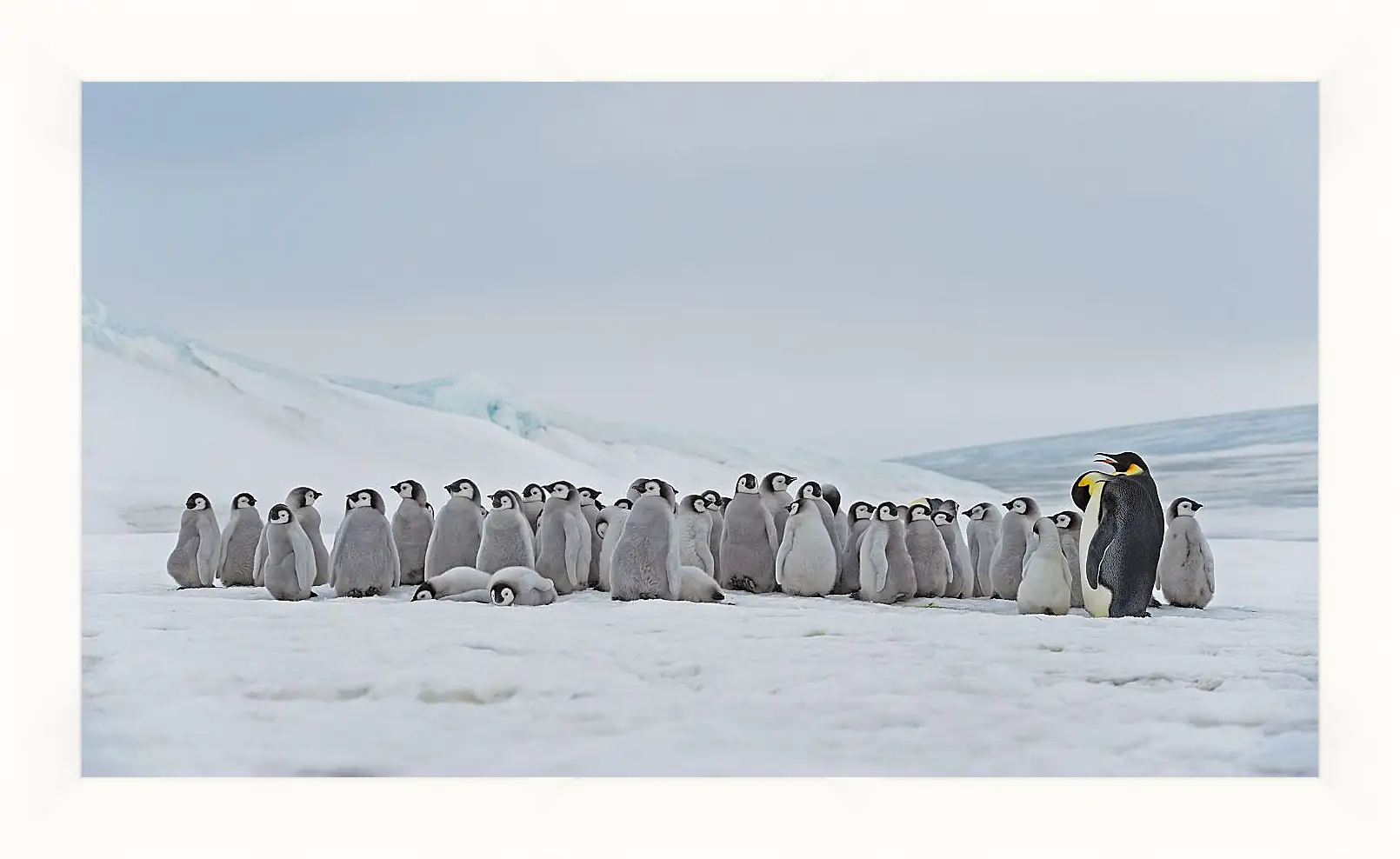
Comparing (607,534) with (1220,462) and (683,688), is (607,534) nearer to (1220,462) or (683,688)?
(683,688)

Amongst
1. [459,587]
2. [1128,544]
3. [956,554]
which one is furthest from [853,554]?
[459,587]

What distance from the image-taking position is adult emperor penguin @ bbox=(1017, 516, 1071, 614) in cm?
442

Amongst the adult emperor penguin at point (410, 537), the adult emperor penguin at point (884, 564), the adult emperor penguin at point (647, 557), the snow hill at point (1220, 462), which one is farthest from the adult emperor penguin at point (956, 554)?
the snow hill at point (1220, 462)

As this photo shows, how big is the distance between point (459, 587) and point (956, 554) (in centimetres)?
214

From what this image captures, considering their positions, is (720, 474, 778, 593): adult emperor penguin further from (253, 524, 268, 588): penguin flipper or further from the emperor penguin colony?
(253, 524, 268, 588): penguin flipper

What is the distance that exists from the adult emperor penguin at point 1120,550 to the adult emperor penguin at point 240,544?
3.45 m

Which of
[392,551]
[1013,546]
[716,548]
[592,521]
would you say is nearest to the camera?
[392,551]

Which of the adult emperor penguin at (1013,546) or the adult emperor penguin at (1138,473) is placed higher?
the adult emperor penguin at (1138,473)

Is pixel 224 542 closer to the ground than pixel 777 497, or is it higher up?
closer to the ground

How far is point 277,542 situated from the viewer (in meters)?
4.50

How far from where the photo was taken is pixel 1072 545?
4770 millimetres

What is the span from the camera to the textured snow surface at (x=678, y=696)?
3150 millimetres

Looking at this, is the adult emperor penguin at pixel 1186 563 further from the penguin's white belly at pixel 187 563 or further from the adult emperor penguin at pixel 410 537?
the penguin's white belly at pixel 187 563
